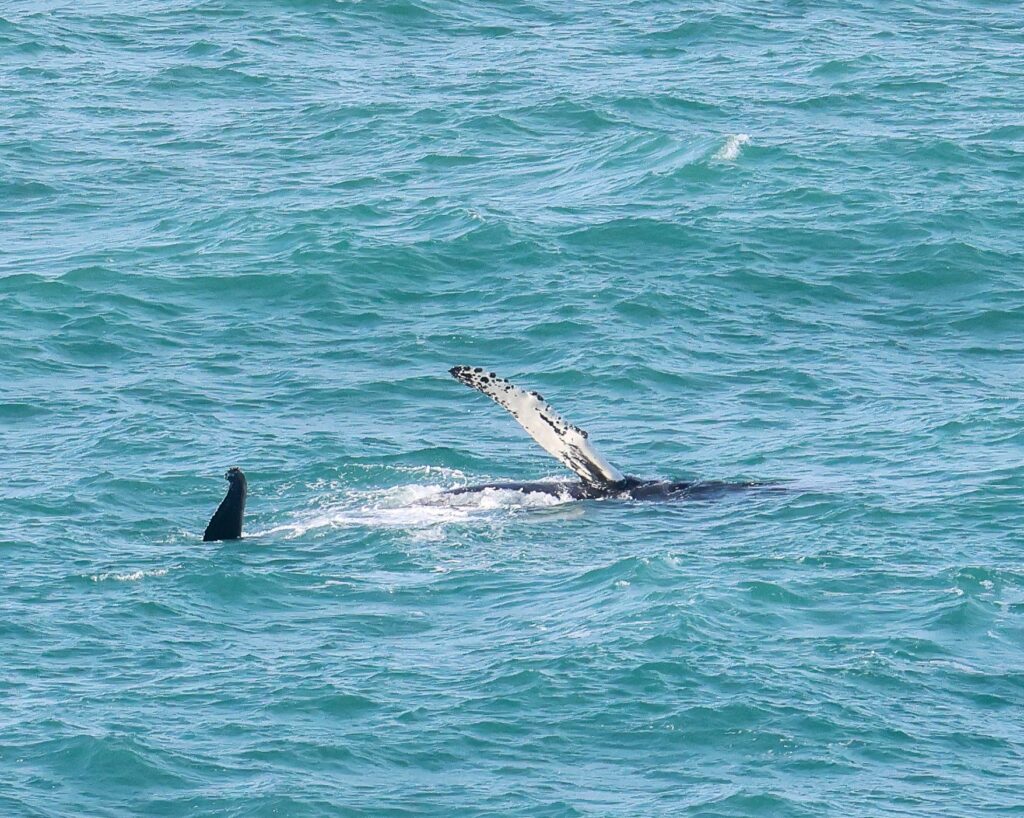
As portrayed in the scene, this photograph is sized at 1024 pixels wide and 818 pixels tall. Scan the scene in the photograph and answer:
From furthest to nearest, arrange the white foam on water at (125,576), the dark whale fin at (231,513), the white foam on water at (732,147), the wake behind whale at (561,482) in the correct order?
the white foam on water at (732,147) → the wake behind whale at (561,482) → the dark whale fin at (231,513) → the white foam on water at (125,576)

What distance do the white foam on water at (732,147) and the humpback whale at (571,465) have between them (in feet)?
55.3

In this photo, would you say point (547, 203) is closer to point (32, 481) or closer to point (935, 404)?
point (935, 404)

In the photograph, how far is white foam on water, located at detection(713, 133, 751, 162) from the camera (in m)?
45.3

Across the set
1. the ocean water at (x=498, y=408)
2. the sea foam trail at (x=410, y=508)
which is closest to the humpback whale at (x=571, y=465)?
the sea foam trail at (x=410, y=508)

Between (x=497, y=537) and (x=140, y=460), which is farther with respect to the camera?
(x=140, y=460)

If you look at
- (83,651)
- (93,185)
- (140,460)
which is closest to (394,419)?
(140,460)

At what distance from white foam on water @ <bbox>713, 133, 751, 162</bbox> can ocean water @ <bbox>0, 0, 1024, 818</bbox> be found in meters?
0.11

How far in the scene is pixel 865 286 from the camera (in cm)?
3850

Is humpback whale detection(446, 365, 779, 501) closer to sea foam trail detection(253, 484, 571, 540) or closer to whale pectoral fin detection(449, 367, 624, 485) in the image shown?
whale pectoral fin detection(449, 367, 624, 485)

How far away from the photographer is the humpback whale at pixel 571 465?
2850cm

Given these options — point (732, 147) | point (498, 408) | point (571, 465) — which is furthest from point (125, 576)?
point (732, 147)

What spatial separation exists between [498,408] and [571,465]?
15.6 feet

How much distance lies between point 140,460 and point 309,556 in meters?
4.65

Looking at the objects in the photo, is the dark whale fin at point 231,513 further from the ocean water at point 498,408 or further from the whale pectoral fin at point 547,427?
the whale pectoral fin at point 547,427
